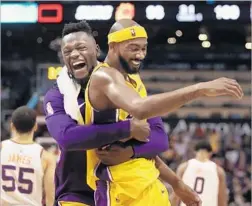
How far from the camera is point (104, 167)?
3691 mm

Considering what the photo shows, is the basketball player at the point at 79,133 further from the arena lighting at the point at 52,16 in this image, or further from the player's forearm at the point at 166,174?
the arena lighting at the point at 52,16

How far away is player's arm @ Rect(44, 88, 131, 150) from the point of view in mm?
3566

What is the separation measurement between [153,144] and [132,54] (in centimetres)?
49

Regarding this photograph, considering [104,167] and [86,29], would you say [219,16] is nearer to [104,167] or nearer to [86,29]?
[86,29]

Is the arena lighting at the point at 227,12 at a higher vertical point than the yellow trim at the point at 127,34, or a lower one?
higher

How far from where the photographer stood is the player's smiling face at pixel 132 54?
3.61 m

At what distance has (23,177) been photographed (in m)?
5.75

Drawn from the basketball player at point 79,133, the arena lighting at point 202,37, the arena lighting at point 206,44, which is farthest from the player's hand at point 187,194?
the arena lighting at point 206,44

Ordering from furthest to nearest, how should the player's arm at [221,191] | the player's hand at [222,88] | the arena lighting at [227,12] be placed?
the arena lighting at [227,12] < the player's arm at [221,191] < the player's hand at [222,88]

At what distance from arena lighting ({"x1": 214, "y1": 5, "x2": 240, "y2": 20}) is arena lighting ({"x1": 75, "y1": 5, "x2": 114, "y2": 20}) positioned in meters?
1.43

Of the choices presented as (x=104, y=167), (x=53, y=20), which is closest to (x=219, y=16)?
(x=53, y=20)

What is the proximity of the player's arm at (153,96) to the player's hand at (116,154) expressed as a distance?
1.06 feet

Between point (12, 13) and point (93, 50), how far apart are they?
6122mm

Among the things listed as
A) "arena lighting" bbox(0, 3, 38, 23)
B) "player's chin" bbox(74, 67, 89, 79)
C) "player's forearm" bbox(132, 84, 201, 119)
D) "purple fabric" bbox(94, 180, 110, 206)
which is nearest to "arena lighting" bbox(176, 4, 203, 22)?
"arena lighting" bbox(0, 3, 38, 23)
